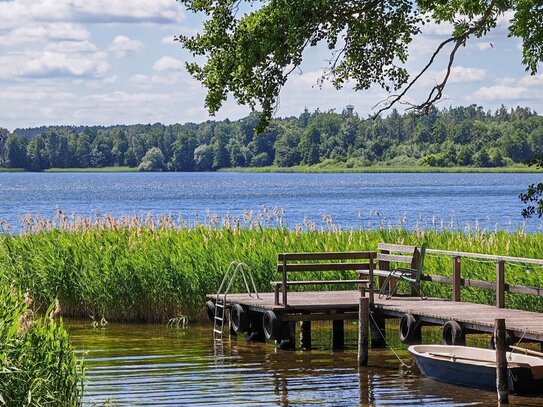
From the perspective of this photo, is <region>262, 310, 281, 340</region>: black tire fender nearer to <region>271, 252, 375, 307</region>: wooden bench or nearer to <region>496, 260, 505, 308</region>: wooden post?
<region>271, 252, 375, 307</region>: wooden bench

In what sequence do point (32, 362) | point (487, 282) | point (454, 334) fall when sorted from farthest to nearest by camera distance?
point (487, 282), point (454, 334), point (32, 362)

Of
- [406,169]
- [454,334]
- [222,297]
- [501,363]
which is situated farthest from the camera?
[406,169]

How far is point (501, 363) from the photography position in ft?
48.7

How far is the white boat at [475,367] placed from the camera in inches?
598

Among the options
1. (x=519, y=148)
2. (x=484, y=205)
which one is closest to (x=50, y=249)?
(x=484, y=205)

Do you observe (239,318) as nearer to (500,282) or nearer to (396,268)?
(396,268)

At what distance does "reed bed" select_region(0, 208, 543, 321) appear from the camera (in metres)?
22.6

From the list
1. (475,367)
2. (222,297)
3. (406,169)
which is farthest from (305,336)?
(406,169)

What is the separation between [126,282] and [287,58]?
6592mm

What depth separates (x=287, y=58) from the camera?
18.2m

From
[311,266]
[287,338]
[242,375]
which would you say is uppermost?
[311,266]

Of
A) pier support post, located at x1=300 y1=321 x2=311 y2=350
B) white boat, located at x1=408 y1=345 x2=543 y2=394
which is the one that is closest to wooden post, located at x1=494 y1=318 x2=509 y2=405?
white boat, located at x1=408 y1=345 x2=543 y2=394

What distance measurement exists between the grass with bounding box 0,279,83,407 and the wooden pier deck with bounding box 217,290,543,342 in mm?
7366

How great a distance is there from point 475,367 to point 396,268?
5108mm
